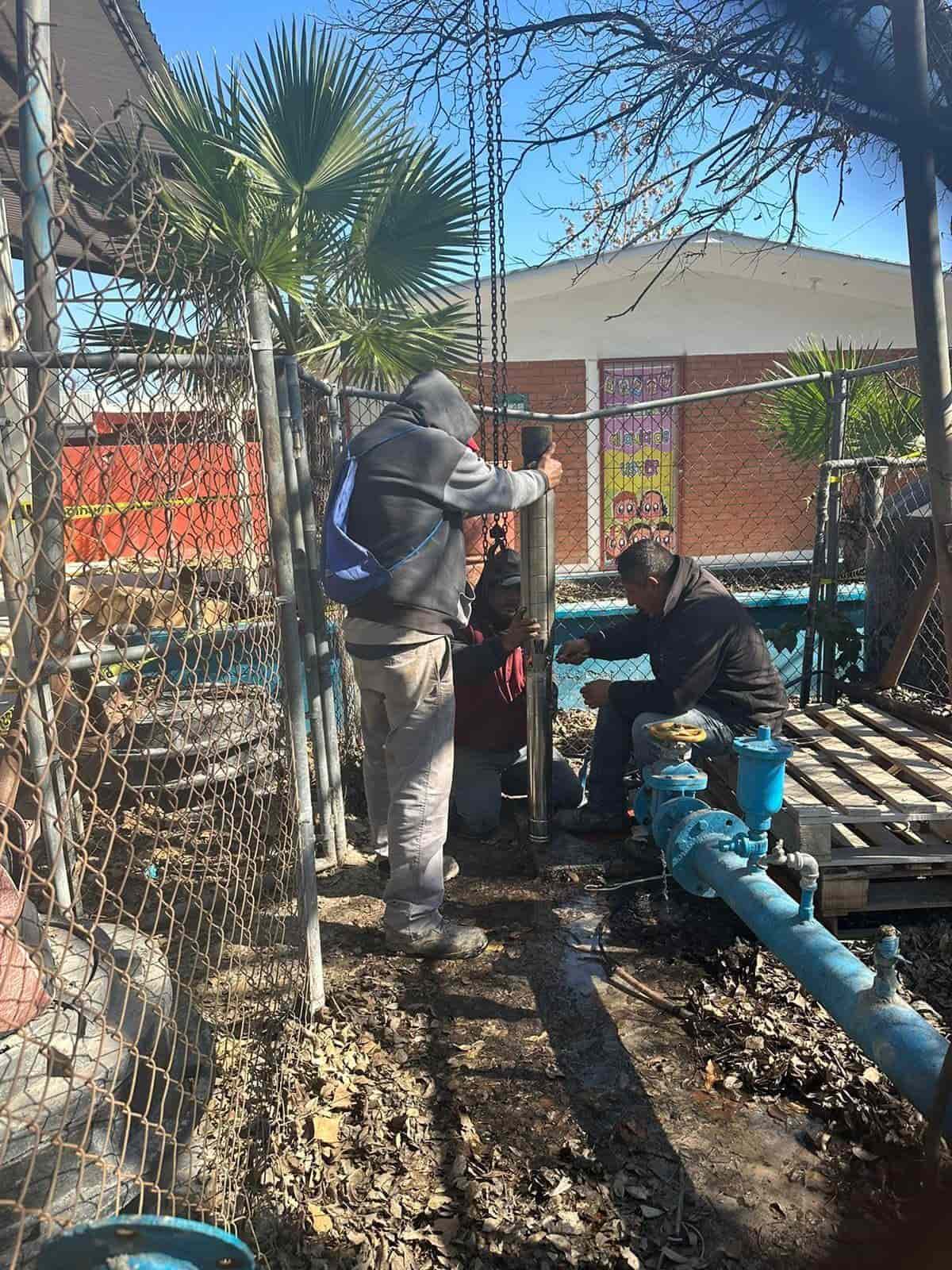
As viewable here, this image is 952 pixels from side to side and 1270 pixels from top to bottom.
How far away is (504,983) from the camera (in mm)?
3193

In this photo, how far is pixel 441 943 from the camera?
3275 mm

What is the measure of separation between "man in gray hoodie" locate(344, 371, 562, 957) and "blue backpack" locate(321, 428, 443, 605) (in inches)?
0.6

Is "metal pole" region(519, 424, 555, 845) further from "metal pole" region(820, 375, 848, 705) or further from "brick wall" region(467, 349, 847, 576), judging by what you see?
"brick wall" region(467, 349, 847, 576)

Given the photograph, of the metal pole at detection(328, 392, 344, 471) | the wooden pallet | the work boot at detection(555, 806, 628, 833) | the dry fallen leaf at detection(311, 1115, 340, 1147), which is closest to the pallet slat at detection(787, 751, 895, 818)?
the wooden pallet

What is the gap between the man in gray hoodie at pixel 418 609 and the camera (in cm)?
323

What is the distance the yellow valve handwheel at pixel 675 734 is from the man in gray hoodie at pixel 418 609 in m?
0.80

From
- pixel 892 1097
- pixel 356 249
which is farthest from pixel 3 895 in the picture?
pixel 356 249

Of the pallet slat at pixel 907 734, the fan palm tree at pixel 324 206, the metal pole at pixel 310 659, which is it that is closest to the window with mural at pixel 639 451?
the fan palm tree at pixel 324 206

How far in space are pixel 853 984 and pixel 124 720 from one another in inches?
69.0

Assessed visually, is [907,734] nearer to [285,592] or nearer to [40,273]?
[285,592]

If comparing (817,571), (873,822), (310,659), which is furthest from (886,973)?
(817,571)

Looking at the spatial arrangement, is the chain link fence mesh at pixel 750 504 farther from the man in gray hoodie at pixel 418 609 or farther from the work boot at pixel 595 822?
the work boot at pixel 595 822

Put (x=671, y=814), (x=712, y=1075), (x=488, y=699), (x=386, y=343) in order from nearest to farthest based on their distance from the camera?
(x=712, y=1075) < (x=671, y=814) < (x=488, y=699) < (x=386, y=343)

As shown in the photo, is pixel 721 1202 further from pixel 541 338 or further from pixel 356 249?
pixel 541 338
